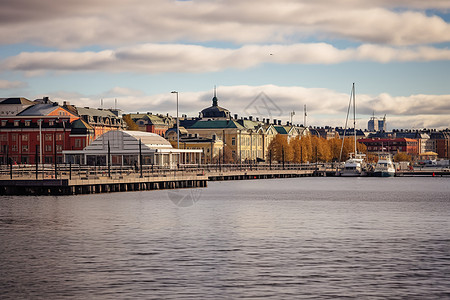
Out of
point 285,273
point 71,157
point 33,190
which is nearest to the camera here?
point 285,273

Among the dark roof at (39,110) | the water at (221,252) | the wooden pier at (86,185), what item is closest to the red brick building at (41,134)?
the dark roof at (39,110)

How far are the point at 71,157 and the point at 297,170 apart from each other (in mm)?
57037

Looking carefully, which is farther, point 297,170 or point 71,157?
point 297,170

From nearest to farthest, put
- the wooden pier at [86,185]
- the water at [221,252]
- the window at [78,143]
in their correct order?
the water at [221,252], the wooden pier at [86,185], the window at [78,143]

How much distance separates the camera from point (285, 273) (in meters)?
38.3

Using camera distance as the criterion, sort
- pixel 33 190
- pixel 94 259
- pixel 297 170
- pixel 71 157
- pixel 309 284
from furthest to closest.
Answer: pixel 297 170 → pixel 71 157 → pixel 33 190 → pixel 94 259 → pixel 309 284

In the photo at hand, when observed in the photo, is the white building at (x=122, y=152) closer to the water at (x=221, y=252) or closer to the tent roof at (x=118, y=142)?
the tent roof at (x=118, y=142)

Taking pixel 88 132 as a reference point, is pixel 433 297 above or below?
below

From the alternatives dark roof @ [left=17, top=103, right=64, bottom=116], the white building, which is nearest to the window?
dark roof @ [left=17, top=103, right=64, bottom=116]

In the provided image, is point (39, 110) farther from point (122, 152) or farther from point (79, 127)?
point (122, 152)

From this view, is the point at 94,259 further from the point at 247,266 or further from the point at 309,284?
the point at 309,284

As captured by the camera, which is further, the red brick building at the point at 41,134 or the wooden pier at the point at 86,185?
the red brick building at the point at 41,134

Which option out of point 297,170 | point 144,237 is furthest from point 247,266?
point 297,170

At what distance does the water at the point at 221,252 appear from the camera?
34.5m
